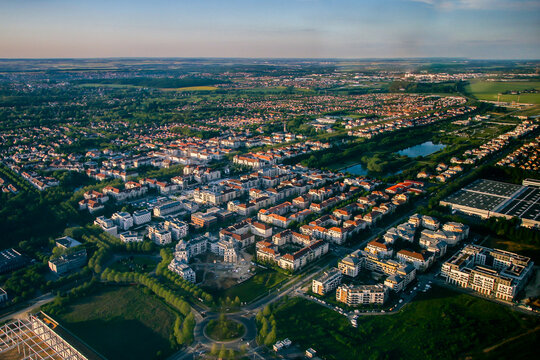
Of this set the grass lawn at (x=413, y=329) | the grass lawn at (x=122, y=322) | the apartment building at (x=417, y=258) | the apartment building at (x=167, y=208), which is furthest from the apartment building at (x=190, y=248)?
the apartment building at (x=417, y=258)

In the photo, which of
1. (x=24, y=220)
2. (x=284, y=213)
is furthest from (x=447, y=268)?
(x=24, y=220)

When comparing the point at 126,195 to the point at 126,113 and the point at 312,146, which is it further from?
the point at 126,113

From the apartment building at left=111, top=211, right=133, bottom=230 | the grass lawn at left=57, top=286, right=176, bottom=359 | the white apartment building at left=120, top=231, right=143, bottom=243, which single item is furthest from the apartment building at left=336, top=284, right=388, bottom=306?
the apartment building at left=111, top=211, right=133, bottom=230

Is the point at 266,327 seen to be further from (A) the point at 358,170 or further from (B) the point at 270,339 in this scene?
(A) the point at 358,170

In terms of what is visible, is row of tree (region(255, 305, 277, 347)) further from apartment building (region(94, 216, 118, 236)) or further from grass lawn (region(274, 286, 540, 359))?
apartment building (region(94, 216, 118, 236))

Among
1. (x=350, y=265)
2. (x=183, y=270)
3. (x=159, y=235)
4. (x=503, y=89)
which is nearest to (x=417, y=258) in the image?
(x=350, y=265)

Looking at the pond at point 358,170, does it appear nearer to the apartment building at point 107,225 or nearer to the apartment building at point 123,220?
the apartment building at point 123,220
